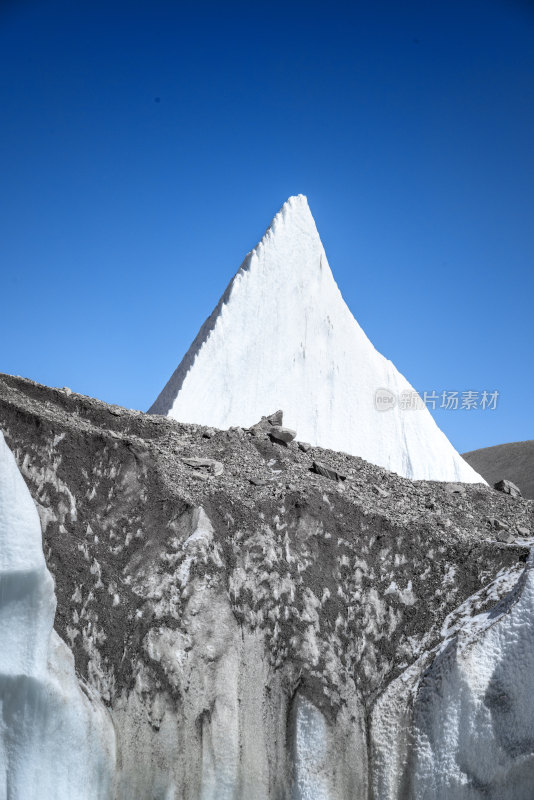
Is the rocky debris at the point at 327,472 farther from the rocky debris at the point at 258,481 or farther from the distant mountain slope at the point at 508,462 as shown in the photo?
the distant mountain slope at the point at 508,462

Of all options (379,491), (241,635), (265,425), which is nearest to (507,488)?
(379,491)

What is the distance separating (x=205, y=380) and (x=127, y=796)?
924 cm

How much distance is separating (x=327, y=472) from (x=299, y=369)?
283 inches

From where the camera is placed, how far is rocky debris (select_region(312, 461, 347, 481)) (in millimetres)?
7848

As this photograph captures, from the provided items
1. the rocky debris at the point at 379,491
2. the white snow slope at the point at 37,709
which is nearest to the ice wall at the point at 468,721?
the rocky debris at the point at 379,491

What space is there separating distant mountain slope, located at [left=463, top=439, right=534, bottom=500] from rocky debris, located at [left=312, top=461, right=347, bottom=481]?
20.8m

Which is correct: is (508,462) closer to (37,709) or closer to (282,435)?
(282,435)

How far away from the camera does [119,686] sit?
589 cm

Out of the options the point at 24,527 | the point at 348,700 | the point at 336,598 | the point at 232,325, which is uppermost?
the point at 232,325

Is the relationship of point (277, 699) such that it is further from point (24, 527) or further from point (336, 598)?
point (24, 527)

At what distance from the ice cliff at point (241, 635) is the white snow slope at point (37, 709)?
0.05 ft

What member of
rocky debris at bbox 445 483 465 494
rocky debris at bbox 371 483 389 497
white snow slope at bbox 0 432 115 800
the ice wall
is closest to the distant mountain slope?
rocky debris at bbox 445 483 465 494

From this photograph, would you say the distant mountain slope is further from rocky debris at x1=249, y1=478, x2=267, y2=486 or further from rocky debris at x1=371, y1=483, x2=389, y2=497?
rocky debris at x1=249, y1=478, x2=267, y2=486

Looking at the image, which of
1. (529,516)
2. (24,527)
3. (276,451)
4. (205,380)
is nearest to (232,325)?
(205,380)
